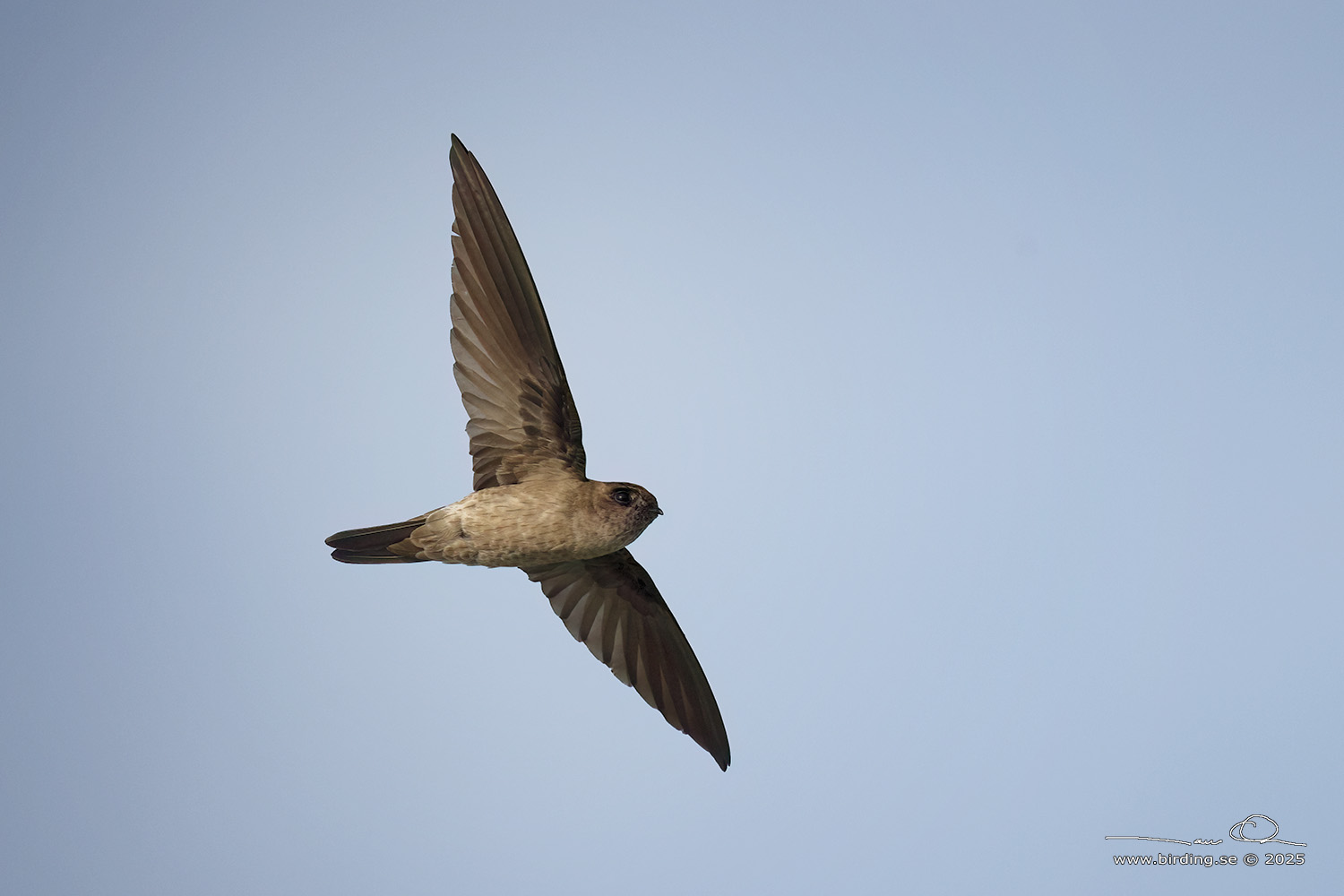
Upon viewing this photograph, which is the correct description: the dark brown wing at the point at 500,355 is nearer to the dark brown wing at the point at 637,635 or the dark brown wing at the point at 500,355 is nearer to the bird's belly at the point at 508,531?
the bird's belly at the point at 508,531

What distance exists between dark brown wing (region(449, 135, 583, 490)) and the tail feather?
17 cm

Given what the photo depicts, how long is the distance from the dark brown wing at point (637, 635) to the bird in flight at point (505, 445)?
0.20 metres

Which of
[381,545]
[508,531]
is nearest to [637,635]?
[508,531]

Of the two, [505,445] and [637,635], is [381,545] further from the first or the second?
[637,635]

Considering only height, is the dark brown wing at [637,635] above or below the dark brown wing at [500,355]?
below

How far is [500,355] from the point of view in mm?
2195

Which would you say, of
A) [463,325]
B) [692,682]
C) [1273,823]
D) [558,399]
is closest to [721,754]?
[692,682]

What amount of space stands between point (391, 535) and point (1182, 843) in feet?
5.95

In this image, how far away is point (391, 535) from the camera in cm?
212

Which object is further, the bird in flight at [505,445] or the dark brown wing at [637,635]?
the dark brown wing at [637,635]

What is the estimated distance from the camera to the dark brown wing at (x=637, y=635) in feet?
8.01

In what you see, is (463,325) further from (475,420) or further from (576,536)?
(576,536)

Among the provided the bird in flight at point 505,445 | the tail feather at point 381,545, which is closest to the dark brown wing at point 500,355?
the bird in flight at point 505,445

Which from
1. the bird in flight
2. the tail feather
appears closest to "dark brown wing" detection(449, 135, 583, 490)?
the bird in flight
